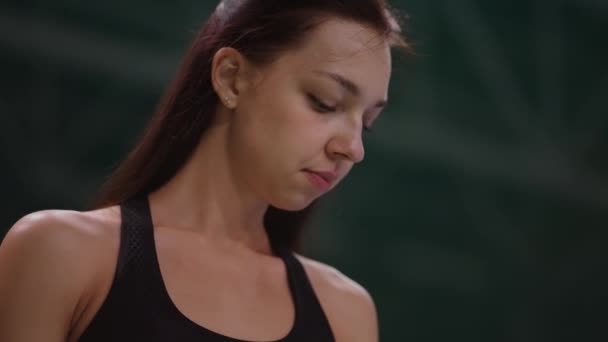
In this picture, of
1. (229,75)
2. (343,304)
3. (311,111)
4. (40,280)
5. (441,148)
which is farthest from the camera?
(441,148)

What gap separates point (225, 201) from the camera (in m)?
1.67

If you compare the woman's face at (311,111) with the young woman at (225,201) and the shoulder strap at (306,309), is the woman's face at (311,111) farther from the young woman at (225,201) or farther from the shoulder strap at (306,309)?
the shoulder strap at (306,309)

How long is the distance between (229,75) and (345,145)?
26cm

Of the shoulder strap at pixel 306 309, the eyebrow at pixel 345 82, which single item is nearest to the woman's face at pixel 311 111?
the eyebrow at pixel 345 82

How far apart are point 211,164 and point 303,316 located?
34 cm

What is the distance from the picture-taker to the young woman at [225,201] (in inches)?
56.4

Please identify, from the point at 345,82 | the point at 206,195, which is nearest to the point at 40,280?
the point at 206,195

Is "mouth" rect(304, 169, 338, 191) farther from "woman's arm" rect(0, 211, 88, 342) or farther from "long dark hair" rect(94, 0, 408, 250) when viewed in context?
"woman's arm" rect(0, 211, 88, 342)

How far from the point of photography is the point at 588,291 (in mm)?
4223

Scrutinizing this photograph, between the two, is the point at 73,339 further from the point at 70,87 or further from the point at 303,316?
the point at 70,87

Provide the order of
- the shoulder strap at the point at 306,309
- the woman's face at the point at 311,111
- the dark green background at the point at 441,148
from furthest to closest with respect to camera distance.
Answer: the dark green background at the point at 441,148
the shoulder strap at the point at 306,309
the woman's face at the point at 311,111

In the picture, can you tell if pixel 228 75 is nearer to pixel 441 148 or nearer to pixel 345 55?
pixel 345 55

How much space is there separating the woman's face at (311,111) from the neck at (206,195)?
7 centimetres

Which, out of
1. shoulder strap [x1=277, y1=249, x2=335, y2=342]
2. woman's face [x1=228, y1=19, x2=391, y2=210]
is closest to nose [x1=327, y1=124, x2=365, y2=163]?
woman's face [x1=228, y1=19, x2=391, y2=210]
